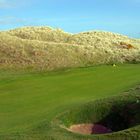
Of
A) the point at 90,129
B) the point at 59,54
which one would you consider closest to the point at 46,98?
the point at 90,129

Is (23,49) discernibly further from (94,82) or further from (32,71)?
(94,82)

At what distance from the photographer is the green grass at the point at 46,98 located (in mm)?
12703

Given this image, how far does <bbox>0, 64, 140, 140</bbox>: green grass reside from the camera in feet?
41.7

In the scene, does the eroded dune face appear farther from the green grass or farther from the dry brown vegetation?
the dry brown vegetation

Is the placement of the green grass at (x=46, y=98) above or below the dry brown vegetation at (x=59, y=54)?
below

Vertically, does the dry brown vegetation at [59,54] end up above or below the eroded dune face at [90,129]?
above

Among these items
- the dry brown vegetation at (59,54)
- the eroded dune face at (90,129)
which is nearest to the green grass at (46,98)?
the eroded dune face at (90,129)

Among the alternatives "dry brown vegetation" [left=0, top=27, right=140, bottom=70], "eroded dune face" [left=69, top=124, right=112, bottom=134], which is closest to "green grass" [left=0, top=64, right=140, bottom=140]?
"eroded dune face" [left=69, top=124, right=112, bottom=134]

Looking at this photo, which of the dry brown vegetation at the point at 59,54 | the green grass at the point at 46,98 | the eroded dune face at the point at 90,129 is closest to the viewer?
the green grass at the point at 46,98

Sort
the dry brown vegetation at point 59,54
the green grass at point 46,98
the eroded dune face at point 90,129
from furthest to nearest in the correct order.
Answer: the dry brown vegetation at point 59,54
the eroded dune face at point 90,129
the green grass at point 46,98

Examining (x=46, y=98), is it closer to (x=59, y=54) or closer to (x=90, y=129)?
(x=90, y=129)

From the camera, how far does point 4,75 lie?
33.7 metres

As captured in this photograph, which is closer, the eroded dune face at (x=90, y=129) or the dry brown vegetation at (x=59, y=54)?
the eroded dune face at (x=90, y=129)

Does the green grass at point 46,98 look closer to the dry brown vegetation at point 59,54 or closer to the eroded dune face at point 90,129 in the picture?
the eroded dune face at point 90,129
